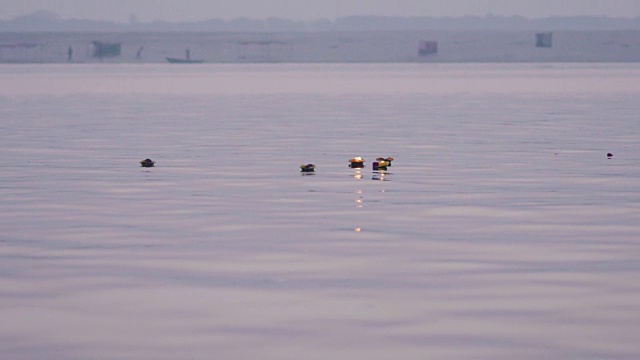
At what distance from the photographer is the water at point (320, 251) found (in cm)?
1171

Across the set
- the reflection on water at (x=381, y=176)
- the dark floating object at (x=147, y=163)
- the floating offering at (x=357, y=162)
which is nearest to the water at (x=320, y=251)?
the reflection on water at (x=381, y=176)

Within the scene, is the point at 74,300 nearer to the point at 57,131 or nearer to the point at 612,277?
the point at 612,277

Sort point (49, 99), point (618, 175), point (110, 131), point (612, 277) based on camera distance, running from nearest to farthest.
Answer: point (612, 277)
point (618, 175)
point (110, 131)
point (49, 99)

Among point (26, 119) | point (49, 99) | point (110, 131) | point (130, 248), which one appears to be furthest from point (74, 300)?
point (49, 99)

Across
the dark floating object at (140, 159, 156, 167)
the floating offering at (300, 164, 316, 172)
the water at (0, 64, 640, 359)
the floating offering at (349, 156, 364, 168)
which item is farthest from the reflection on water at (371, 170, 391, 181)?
the dark floating object at (140, 159, 156, 167)

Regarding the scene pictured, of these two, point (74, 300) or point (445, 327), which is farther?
point (74, 300)

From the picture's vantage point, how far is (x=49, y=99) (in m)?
72.4

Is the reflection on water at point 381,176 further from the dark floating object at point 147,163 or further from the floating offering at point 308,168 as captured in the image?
the dark floating object at point 147,163

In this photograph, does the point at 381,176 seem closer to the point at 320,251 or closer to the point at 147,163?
the point at 147,163

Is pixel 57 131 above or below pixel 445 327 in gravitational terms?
above

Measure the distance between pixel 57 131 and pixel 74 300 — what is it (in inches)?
1147

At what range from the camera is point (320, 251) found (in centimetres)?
1627

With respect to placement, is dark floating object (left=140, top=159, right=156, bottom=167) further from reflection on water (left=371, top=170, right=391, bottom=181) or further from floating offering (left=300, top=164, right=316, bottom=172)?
reflection on water (left=371, top=170, right=391, bottom=181)

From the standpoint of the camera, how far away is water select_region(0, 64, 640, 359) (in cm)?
1171
